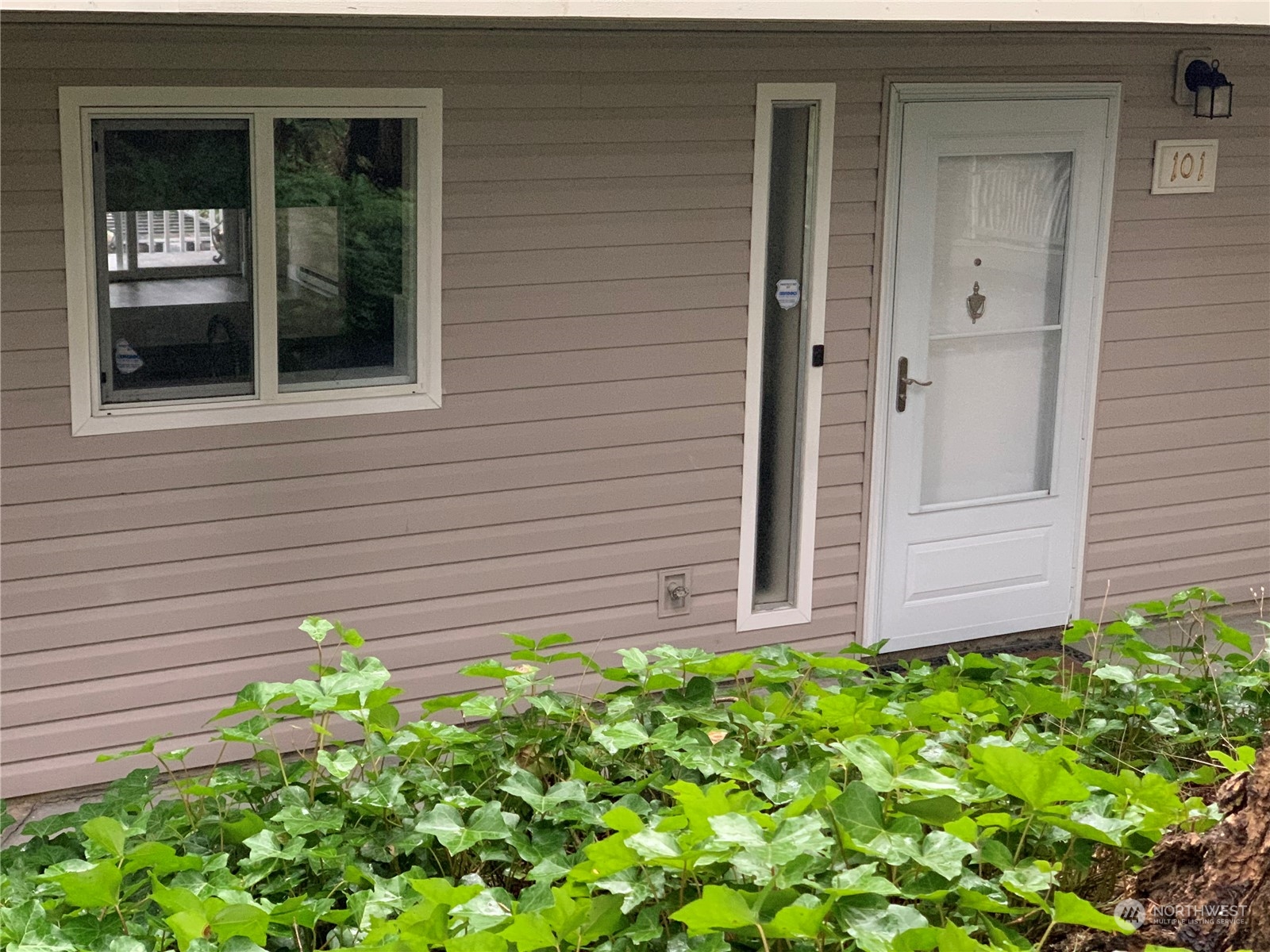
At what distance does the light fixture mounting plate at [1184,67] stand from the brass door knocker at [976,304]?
1103 mm

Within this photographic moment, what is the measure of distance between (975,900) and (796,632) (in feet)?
13.9

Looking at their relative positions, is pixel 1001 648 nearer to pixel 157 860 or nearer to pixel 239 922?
pixel 157 860

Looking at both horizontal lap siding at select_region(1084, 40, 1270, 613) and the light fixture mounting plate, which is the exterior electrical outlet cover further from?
the light fixture mounting plate

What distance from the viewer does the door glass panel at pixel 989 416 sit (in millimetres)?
5773

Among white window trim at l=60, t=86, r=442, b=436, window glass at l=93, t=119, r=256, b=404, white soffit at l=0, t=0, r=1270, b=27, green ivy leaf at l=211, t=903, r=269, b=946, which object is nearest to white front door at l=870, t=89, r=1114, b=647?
white soffit at l=0, t=0, r=1270, b=27

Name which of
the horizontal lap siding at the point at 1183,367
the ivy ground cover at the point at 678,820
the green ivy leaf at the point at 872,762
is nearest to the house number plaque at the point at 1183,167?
the horizontal lap siding at the point at 1183,367

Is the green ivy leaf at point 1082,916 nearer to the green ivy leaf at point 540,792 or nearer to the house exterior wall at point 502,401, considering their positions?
the green ivy leaf at point 540,792

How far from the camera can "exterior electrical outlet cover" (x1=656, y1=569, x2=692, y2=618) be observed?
5383 millimetres

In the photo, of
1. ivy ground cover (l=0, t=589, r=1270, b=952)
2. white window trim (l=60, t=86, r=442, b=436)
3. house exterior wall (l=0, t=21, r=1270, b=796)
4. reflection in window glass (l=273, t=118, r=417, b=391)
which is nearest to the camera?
ivy ground cover (l=0, t=589, r=1270, b=952)

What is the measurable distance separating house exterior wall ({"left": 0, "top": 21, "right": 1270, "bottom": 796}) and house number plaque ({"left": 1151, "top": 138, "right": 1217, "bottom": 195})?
5 centimetres

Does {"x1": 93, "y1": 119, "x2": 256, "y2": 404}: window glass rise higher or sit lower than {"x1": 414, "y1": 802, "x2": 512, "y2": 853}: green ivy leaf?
higher

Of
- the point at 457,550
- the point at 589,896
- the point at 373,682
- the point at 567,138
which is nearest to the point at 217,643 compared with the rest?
the point at 457,550

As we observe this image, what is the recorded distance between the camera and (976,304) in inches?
226

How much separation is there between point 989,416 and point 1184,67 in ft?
5.11
